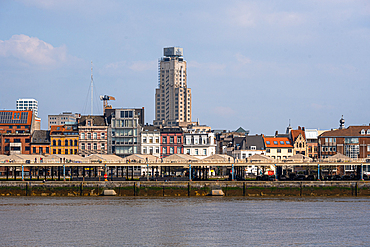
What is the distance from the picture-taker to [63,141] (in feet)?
479

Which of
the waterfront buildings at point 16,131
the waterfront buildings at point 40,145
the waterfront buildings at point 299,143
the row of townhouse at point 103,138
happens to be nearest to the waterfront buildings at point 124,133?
the row of townhouse at point 103,138

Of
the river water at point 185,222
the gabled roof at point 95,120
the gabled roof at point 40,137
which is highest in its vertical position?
the gabled roof at point 95,120

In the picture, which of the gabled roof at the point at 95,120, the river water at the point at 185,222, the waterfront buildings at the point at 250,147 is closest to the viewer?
the river water at the point at 185,222

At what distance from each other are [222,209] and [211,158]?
35.6 meters

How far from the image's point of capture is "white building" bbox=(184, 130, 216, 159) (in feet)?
490

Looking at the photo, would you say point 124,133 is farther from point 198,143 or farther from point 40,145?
point 40,145

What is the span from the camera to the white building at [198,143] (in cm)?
14925

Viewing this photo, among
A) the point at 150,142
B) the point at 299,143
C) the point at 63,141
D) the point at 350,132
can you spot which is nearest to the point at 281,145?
the point at 299,143

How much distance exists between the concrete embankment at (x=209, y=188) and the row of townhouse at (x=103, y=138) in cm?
4732

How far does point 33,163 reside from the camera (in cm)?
10581

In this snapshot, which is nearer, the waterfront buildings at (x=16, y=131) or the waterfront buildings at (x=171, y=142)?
the waterfront buildings at (x=16, y=131)

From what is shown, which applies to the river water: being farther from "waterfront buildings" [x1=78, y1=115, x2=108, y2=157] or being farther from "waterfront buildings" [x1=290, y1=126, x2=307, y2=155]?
"waterfront buildings" [x1=290, y1=126, x2=307, y2=155]

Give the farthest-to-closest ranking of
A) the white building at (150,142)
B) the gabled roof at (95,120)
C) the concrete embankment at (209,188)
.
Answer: the gabled roof at (95,120), the white building at (150,142), the concrete embankment at (209,188)

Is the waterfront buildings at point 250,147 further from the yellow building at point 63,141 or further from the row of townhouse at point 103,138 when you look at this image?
the yellow building at point 63,141
